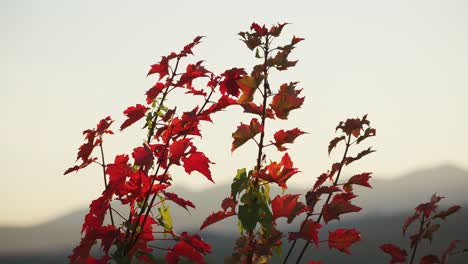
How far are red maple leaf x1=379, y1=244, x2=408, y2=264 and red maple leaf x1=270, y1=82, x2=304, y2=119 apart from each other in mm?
1690

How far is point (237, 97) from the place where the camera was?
391 centimetres

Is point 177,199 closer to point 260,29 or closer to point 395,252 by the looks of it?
point 260,29

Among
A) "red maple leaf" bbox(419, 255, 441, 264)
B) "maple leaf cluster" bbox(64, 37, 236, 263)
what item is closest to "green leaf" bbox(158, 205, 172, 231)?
"maple leaf cluster" bbox(64, 37, 236, 263)

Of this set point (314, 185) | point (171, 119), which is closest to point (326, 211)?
point (314, 185)

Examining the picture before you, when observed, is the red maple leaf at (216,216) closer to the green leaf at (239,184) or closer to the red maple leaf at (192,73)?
the green leaf at (239,184)

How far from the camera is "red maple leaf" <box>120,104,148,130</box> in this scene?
12.8 ft

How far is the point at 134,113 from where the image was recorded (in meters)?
3.94

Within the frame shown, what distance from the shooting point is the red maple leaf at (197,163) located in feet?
11.9

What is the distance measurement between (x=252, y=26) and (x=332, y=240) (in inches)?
65.9

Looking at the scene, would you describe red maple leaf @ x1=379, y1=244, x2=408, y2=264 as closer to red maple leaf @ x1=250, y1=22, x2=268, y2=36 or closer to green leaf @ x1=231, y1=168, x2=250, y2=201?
green leaf @ x1=231, y1=168, x2=250, y2=201

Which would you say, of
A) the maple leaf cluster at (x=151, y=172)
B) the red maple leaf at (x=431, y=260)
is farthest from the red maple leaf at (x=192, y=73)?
the red maple leaf at (x=431, y=260)

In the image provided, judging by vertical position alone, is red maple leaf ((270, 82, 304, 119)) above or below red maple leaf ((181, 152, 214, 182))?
above

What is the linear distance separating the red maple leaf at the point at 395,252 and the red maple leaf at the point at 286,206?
4.44ft

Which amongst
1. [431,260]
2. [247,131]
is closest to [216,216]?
[247,131]
